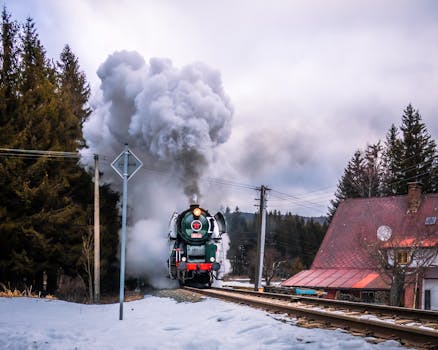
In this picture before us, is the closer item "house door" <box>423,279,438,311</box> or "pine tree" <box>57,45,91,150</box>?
"house door" <box>423,279,438,311</box>

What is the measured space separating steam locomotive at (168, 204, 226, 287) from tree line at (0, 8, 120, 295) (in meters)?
4.69

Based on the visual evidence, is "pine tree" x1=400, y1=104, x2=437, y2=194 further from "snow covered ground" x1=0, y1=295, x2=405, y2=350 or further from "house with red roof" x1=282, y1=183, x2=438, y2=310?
"snow covered ground" x1=0, y1=295, x2=405, y2=350

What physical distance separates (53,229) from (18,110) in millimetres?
5452

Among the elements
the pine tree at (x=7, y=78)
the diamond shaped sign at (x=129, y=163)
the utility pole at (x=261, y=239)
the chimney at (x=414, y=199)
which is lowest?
the utility pole at (x=261, y=239)

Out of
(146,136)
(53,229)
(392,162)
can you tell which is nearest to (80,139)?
(146,136)

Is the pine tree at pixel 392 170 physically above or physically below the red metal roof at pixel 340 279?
above

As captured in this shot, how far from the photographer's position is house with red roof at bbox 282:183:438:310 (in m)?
24.7

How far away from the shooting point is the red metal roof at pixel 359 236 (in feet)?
91.8

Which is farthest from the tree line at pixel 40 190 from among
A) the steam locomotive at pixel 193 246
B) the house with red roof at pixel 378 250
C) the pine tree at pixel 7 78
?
the house with red roof at pixel 378 250

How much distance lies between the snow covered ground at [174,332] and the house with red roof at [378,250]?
13980mm

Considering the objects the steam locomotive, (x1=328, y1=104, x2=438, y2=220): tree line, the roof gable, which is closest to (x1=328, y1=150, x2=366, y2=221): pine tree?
(x1=328, y1=104, x2=438, y2=220): tree line

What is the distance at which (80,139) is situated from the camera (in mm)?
27906

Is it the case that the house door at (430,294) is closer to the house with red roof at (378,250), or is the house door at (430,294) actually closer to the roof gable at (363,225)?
the house with red roof at (378,250)

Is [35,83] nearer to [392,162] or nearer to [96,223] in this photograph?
[96,223]
